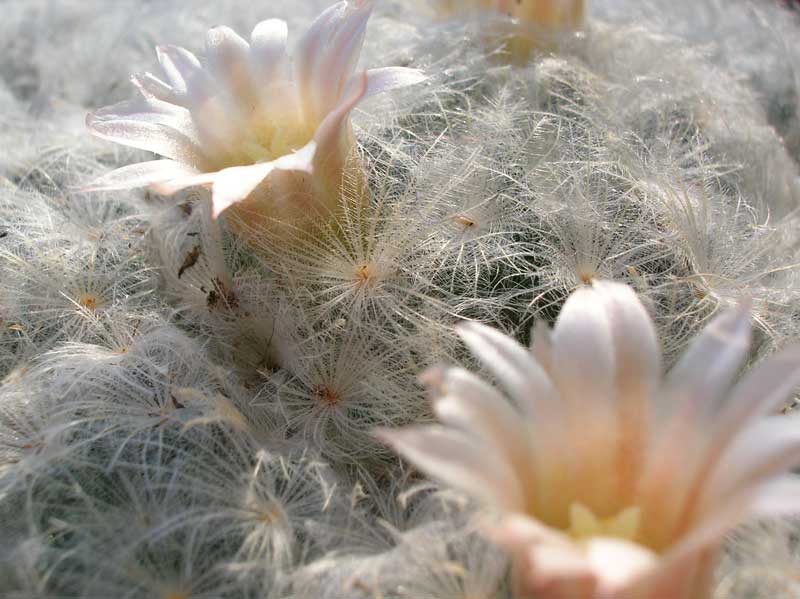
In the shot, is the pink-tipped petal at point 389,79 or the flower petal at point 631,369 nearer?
the flower petal at point 631,369

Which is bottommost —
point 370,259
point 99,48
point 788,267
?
point 788,267

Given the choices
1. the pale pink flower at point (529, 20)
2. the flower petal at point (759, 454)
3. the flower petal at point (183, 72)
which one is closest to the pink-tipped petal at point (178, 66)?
the flower petal at point (183, 72)

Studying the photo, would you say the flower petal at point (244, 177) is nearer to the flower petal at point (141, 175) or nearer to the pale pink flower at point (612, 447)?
the flower petal at point (141, 175)

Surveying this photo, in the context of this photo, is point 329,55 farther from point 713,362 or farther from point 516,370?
point 713,362

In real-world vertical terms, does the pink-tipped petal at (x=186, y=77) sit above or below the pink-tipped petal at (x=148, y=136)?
above

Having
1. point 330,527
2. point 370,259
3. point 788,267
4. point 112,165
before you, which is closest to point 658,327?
point 788,267

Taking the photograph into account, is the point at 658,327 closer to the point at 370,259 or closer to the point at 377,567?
the point at 370,259

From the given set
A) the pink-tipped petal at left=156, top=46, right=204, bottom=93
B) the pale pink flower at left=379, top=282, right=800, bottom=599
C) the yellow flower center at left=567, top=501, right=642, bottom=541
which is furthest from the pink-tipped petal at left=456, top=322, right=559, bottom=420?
the pink-tipped petal at left=156, top=46, right=204, bottom=93

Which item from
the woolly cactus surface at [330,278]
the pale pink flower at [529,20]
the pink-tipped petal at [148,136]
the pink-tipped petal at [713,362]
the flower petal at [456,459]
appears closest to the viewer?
the flower petal at [456,459]
